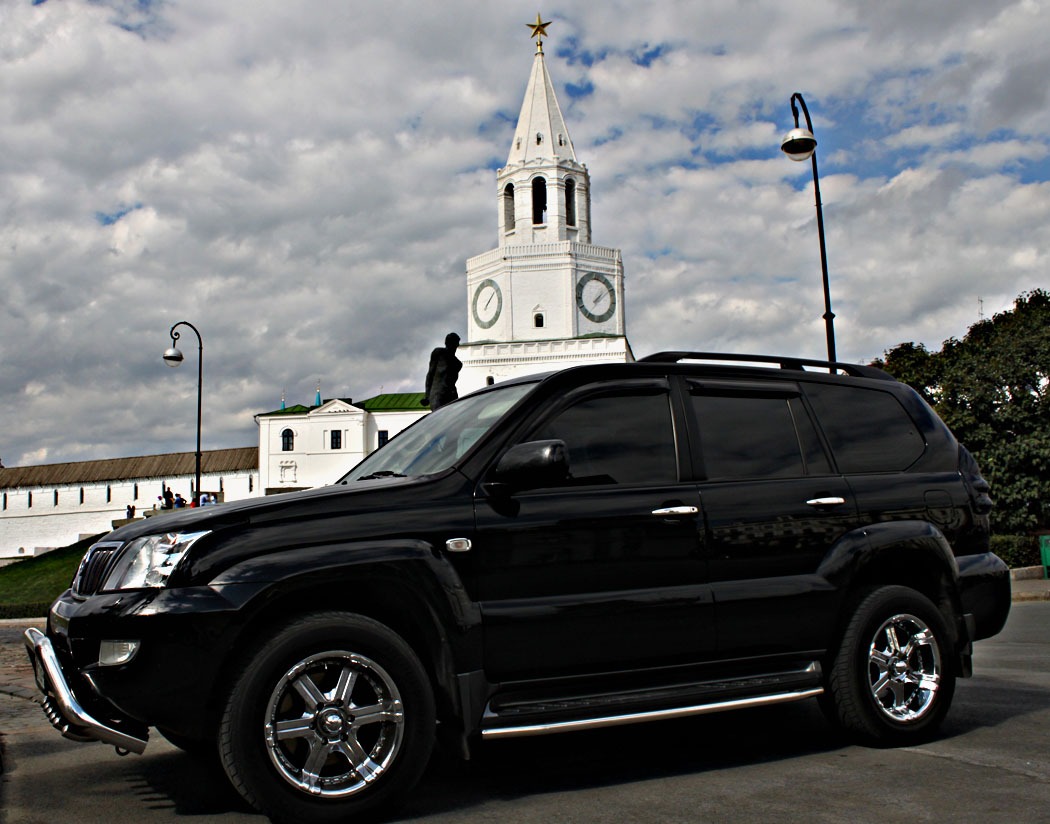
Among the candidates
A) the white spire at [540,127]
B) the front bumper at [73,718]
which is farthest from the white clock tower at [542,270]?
the front bumper at [73,718]

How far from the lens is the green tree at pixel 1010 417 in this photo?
2900 centimetres

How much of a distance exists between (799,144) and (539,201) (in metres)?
69.6

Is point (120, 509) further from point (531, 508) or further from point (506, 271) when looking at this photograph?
point (531, 508)

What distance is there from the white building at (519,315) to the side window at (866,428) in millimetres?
73755

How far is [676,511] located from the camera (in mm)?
4773

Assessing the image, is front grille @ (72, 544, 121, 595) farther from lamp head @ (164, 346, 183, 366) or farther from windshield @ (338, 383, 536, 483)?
lamp head @ (164, 346, 183, 366)

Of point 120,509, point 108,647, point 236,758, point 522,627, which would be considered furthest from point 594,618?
point 120,509

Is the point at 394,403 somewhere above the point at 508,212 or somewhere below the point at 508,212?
below

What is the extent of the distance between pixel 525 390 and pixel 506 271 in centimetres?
7899

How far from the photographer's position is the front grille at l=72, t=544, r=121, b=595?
428cm

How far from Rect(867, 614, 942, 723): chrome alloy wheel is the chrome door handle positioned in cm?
128

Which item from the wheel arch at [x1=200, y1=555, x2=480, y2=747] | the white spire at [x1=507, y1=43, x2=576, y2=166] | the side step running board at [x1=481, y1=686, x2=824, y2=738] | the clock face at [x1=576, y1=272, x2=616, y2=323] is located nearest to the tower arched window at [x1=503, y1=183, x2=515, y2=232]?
the white spire at [x1=507, y1=43, x2=576, y2=166]

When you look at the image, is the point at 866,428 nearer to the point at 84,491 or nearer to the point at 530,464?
the point at 530,464

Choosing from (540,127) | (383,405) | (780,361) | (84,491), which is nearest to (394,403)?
(383,405)
